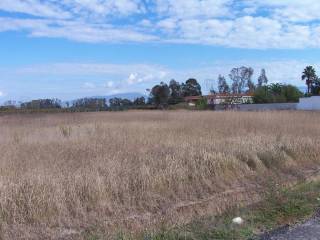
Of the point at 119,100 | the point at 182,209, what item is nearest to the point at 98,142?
the point at 182,209

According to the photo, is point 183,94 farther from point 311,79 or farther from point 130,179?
point 130,179

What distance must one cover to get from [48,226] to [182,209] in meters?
2.69

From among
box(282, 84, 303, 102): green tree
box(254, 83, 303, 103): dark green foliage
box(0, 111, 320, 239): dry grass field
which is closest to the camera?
box(0, 111, 320, 239): dry grass field

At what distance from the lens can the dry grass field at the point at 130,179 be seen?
8.30 m

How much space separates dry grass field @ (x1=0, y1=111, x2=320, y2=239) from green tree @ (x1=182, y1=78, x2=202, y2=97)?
344 ft

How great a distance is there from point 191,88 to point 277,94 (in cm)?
3227

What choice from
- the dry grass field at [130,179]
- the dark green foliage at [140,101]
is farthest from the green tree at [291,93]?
the dry grass field at [130,179]

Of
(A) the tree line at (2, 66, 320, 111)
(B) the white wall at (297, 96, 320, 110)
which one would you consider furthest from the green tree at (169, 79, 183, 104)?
(B) the white wall at (297, 96, 320, 110)

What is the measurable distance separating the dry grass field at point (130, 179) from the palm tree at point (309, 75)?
9647 centimetres

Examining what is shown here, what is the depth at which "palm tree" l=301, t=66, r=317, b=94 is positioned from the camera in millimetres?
108600

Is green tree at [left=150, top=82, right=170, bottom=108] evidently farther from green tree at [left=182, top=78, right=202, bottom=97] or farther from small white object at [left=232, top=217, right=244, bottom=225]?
small white object at [left=232, top=217, right=244, bottom=225]

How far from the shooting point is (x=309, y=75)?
109 m

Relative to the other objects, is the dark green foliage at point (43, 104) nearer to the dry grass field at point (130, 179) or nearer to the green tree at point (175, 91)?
the green tree at point (175, 91)

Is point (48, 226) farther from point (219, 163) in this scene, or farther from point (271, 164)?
point (271, 164)
